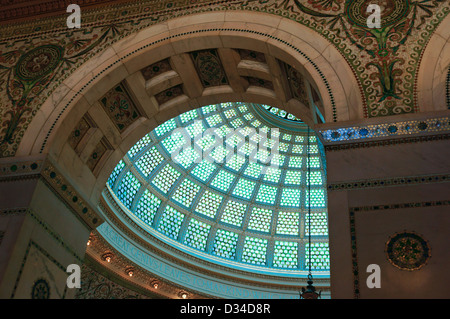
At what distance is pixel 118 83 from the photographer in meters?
7.56

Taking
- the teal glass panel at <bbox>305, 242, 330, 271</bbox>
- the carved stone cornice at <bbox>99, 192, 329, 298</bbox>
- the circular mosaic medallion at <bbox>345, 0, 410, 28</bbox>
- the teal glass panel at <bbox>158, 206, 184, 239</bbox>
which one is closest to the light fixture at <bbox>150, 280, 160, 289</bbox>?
the carved stone cornice at <bbox>99, 192, 329, 298</bbox>

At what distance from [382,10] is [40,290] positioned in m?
5.34

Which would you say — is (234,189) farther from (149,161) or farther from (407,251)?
(407,251)

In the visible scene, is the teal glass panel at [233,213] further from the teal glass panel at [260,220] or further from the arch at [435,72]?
the arch at [435,72]

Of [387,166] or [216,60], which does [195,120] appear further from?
[387,166]

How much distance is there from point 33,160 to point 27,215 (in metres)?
0.77

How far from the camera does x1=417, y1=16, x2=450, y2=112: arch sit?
19.4 ft

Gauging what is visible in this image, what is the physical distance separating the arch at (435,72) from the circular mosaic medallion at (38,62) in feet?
16.0

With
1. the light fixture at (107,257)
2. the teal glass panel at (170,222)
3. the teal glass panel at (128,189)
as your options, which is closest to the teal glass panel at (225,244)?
the teal glass panel at (170,222)

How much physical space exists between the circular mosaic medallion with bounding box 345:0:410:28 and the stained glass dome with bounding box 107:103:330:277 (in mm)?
8115

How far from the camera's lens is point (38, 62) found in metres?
7.73

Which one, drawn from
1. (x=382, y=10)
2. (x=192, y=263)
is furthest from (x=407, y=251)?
(x=192, y=263)
